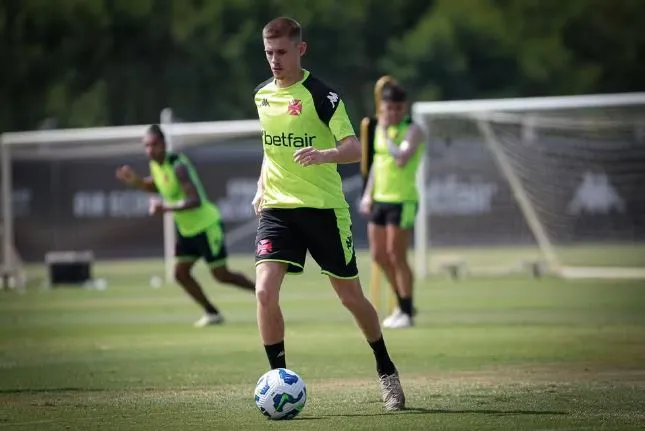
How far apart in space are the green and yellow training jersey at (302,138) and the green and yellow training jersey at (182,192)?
7.25 m

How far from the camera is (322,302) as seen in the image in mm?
20547

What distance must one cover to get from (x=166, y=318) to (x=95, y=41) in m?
35.8

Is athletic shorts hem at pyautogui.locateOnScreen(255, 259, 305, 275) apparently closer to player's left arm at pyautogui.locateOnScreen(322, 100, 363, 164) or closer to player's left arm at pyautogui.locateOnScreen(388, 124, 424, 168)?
player's left arm at pyautogui.locateOnScreen(322, 100, 363, 164)

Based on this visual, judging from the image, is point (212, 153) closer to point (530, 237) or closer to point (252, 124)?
point (252, 124)

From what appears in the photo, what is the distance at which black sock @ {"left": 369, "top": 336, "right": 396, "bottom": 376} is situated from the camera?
9.23 meters

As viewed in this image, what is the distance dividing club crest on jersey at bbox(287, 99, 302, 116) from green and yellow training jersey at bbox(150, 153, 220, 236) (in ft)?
24.1

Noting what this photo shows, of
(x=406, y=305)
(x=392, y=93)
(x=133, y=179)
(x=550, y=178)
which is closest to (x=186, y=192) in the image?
(x=133, y=179)

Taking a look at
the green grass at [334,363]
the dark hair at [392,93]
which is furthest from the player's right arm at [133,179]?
the dark hair at [392,93]

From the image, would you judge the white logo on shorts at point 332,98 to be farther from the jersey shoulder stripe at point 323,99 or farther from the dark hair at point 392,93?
the dark hair at point 392,93

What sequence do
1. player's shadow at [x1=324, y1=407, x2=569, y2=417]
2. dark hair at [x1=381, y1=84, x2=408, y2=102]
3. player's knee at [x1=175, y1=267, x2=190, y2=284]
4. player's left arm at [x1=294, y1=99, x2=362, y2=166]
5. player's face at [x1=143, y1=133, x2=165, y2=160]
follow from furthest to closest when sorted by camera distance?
1. player's knee at [x1=175, y1=267, x2=190, y2=284]
2. player's face at [x1=143, y1=133, x2=165, y2=160]
3. dark hair at [x1=381, y1=84, x2=408, y2=102]
4. player's shadow at [x1=324, y1=407, x2=569, y2=417]
5. player's left arm at [x1=294, y1=99, x2=362, y2=166]

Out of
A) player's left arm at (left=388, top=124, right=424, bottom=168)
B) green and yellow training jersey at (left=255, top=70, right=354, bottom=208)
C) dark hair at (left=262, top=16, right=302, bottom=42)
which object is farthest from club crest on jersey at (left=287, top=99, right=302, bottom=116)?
player's left arm at (left=388, top=124, right=424, bottom=168)

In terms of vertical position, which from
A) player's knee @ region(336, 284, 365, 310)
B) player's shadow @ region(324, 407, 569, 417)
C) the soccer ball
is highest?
player's knee @ region(336, 284, 365, 310)

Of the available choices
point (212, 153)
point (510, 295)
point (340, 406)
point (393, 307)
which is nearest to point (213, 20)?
point (212, 153)

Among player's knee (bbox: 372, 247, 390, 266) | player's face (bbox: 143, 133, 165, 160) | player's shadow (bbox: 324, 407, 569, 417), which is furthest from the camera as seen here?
player's face (bbox: 143, 133, 165, 160)
